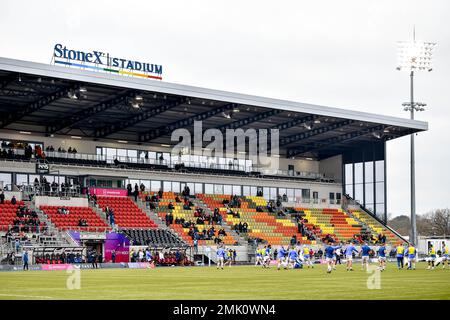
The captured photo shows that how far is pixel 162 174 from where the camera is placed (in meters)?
82.4

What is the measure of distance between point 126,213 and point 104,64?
14086 millimetres

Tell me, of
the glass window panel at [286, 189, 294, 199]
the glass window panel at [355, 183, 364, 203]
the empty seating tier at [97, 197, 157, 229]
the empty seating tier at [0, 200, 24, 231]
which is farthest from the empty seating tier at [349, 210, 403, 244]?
the empty seating tier at [0, 200, 24, 231]

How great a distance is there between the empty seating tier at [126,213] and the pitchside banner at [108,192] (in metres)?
0.49

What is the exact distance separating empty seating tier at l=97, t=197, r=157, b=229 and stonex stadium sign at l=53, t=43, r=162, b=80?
12349 mm

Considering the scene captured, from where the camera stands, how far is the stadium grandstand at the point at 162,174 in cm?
6469

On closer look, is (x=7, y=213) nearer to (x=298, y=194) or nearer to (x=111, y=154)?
(x=111, y=154)

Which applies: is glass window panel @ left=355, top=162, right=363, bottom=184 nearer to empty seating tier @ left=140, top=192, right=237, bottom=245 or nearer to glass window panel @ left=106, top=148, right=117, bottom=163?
empty seating tier @ left=140, top=192, right=237, bottom=245

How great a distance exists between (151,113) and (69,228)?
14.4 m

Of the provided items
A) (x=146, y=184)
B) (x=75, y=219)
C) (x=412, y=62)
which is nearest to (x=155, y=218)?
(x=146, y=184)

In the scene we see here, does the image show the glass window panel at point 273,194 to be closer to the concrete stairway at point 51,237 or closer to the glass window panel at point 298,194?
the glass window panel at point 298,194

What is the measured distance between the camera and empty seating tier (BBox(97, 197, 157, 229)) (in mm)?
71312

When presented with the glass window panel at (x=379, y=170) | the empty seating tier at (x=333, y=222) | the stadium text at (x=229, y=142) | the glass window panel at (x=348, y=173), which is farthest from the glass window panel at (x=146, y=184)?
the glass window panel at (x=379, y=170)
